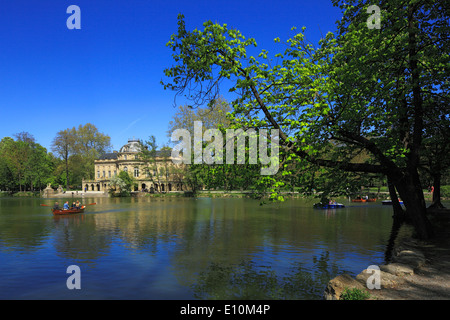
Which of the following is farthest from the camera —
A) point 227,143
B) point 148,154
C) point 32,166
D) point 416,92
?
point 32,166

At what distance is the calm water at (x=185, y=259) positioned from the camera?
12.1 metres

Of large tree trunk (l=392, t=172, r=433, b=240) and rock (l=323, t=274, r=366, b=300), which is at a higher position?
large tree trunk (l=392, t=172, r=433, b=240)

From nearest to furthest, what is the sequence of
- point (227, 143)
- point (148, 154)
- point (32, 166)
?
1. point (227, 143)
2. point (148, 154)
3. point (32, 166)

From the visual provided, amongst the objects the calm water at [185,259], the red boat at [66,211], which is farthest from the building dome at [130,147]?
the calm water at [185,259]

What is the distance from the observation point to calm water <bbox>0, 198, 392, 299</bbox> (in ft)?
39.6

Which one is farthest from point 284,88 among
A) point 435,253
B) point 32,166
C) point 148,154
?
point 32,166

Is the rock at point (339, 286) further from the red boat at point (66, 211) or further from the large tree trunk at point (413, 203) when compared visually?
the red boat at point (66, 211)

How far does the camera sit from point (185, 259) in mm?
16672

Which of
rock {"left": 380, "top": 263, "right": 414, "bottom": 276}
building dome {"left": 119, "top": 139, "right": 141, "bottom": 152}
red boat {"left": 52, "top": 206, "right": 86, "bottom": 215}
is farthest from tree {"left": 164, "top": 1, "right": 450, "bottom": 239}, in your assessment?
building dome {"left": 119, "top": 139, "right": 141, "bottom": 152}

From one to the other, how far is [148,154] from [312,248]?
6673 cm

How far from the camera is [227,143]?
501 inches

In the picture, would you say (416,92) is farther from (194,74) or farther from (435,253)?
(194,74)

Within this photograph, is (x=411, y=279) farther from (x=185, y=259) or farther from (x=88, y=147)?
(x=88, y=147)

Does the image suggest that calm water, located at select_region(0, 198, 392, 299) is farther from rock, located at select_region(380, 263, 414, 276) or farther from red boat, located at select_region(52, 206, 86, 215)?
red boat, located at select_region(52, 206, 86, 215)
